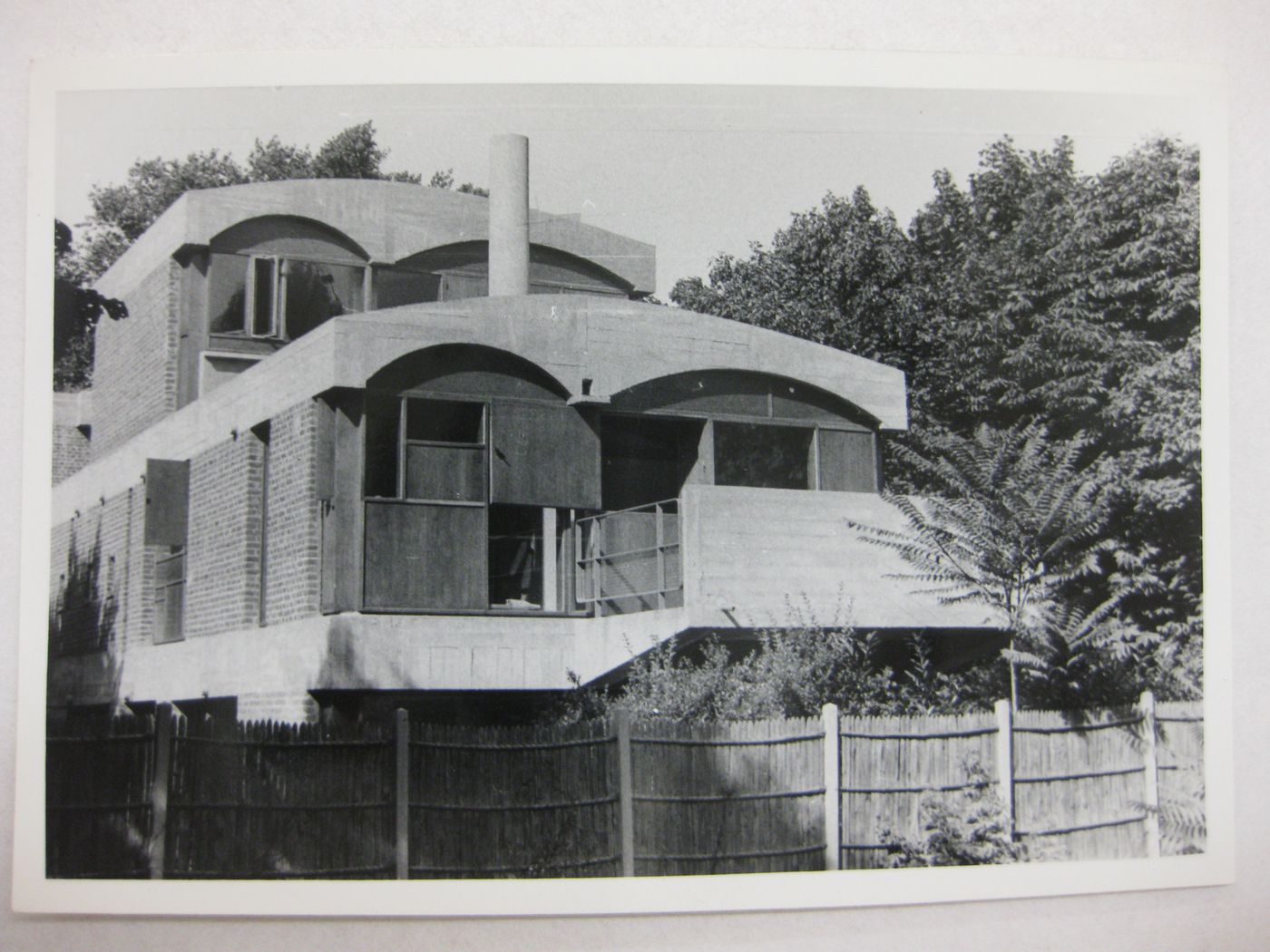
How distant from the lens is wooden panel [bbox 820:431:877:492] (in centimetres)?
881

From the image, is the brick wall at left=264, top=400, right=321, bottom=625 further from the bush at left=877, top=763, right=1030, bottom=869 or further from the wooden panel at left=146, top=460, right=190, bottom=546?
the bush at left=877, top=763, right=1030, bottom=869

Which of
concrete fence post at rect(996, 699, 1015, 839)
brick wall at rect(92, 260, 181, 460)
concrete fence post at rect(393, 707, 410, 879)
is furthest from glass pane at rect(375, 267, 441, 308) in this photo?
concrete fence post at rect(996, 699, 1015, 839)

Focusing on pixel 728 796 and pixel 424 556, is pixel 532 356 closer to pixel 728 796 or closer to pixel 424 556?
pixel 424 556

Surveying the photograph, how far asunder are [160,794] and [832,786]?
9.69ft

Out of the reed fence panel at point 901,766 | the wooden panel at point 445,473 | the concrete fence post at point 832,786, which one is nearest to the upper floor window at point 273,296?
the wooden panel at point 445,473

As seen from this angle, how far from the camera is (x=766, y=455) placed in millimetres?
9023

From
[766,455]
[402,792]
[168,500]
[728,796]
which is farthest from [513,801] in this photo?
[766,455]

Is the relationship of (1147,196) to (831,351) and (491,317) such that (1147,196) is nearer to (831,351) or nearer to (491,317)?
(831,351)

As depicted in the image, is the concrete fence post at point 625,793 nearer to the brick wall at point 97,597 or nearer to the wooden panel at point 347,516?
the wooden panel at point 347,516

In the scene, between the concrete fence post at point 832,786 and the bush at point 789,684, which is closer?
the concrete fence post at point 832,786

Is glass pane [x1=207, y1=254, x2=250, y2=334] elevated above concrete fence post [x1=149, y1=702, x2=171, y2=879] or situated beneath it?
elevated above

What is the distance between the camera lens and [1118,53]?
6.84 meters

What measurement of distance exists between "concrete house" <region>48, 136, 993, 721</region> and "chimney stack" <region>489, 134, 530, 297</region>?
2 centimetres

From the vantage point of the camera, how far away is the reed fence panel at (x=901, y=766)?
686 cm
